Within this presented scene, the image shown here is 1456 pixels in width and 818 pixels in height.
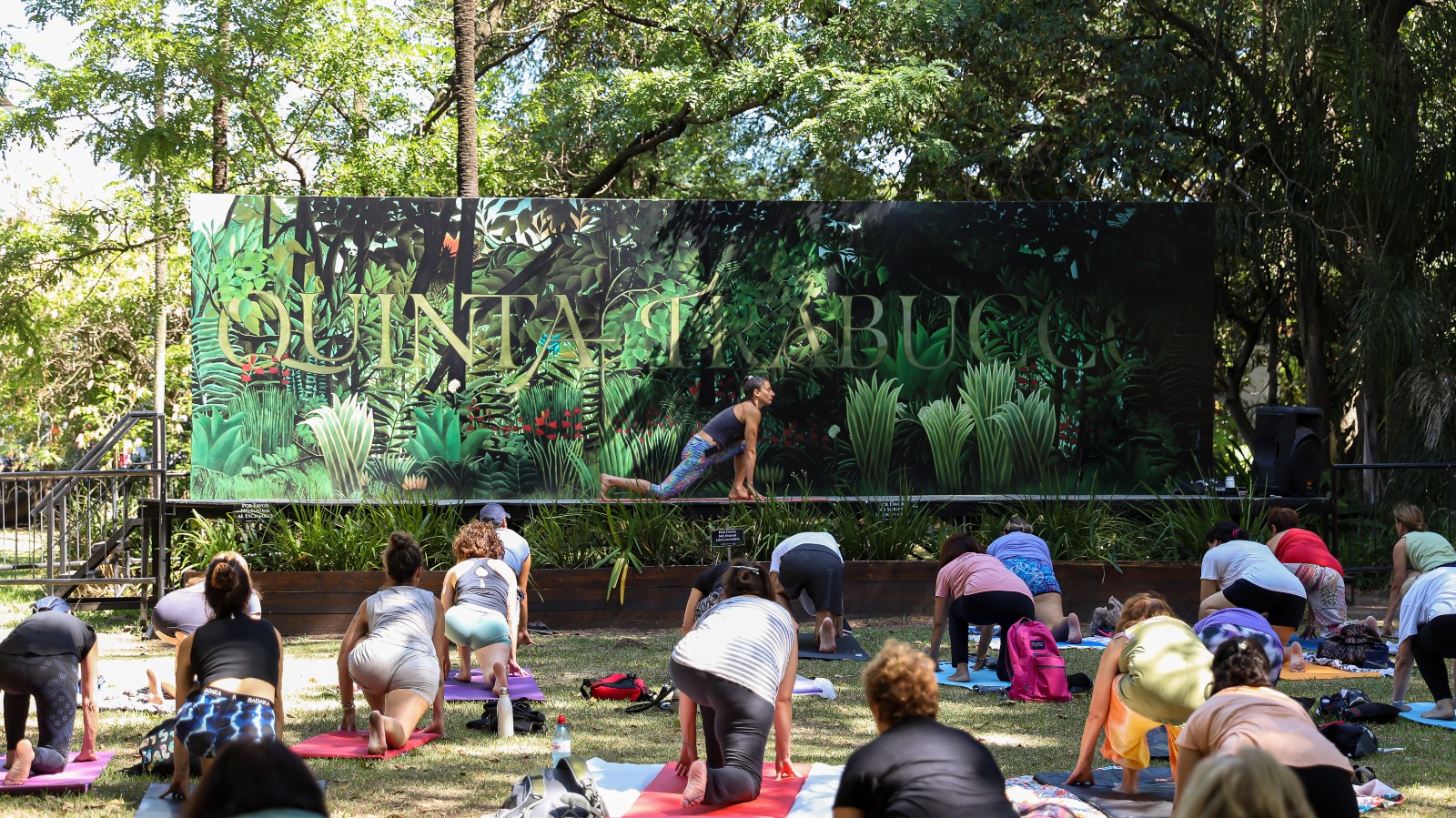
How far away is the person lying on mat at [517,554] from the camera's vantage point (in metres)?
10.1

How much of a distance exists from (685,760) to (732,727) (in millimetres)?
776

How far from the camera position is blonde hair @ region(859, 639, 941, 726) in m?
3.77

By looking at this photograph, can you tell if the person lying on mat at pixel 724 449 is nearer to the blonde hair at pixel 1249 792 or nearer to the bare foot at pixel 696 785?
the bare foot at pixel 696 785

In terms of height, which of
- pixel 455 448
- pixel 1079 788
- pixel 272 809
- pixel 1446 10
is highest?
pixel 1446 10

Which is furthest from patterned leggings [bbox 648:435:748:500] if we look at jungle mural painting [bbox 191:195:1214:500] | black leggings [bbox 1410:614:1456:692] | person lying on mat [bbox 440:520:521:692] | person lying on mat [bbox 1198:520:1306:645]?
black leggings [bbox 1410:614:1456:692]

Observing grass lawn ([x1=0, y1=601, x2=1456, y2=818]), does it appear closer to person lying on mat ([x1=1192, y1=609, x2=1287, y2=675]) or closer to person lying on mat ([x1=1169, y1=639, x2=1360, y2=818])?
person lying on mat ([x1=1192, y1=609, x2=1287, y2=675])

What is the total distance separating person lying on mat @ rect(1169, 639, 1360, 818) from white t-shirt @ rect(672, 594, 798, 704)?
1.91m

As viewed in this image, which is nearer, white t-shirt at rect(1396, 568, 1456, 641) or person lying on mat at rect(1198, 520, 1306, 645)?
white t-shirt at rect(1396, 568, 1456, 641)

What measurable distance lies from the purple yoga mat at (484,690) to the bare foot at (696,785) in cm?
234

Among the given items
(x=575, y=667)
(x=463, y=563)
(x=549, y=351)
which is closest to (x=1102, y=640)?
(x=575, y=667)

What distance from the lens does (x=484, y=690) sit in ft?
28.0

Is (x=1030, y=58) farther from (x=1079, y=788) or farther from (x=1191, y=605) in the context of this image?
(x=1079, y=788)

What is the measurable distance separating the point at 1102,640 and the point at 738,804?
572cm

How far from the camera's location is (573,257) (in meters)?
13.7
